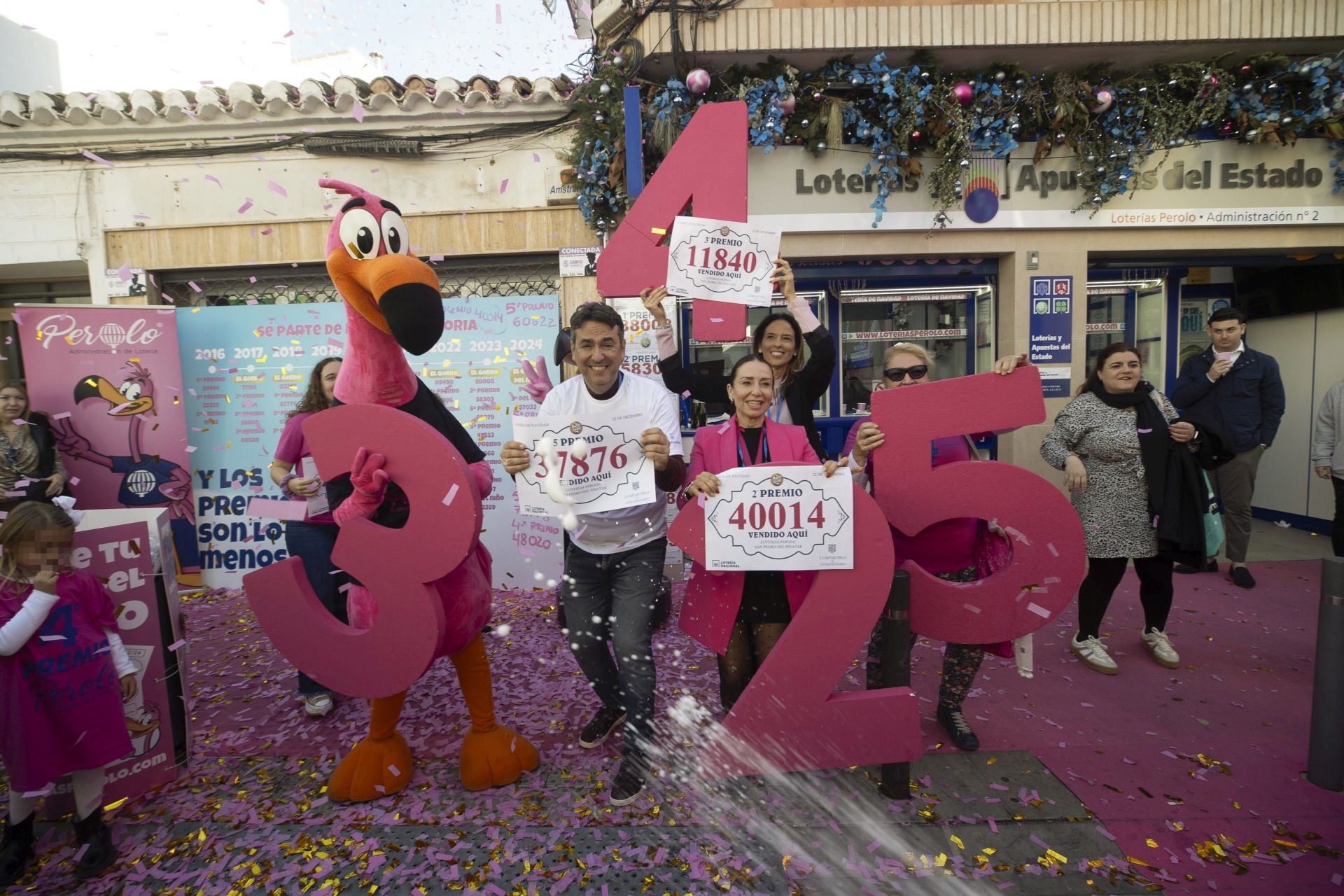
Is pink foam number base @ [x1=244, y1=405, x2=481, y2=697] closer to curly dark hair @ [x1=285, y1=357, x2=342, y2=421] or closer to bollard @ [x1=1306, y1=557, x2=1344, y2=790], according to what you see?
curly dark hair @ [x1=285, y1=357, x2=342, y2=421]

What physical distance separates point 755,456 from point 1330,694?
252 centimetres

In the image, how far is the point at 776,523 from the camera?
2.39 m

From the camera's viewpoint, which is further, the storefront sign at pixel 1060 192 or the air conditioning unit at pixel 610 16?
the storefront sign at pixel 1060 192

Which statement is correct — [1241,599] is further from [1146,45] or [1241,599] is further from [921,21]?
[921,21]

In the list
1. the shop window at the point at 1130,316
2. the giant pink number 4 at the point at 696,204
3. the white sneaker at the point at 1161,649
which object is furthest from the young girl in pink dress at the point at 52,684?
the shop window at the point at 1130,316

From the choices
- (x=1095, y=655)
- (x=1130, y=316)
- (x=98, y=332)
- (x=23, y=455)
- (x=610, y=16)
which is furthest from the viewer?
(x=1130, y=316)

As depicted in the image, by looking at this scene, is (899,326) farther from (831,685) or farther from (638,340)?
(831,685)

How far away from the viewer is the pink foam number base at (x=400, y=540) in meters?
2.37

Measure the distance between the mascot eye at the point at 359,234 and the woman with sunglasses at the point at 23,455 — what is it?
160 inches

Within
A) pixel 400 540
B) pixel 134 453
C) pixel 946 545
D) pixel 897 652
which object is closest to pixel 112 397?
pixel 134 453

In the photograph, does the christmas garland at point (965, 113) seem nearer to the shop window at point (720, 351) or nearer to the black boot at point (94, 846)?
the shop window at point (720, 351)

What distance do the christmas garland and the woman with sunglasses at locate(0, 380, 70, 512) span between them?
4551 millimetres

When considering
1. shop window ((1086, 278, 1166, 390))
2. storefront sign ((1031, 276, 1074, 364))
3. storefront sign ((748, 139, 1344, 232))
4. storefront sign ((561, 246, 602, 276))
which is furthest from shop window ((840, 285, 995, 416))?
storefront sign ((561, 246, 602, 276))

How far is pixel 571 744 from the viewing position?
2971mm
